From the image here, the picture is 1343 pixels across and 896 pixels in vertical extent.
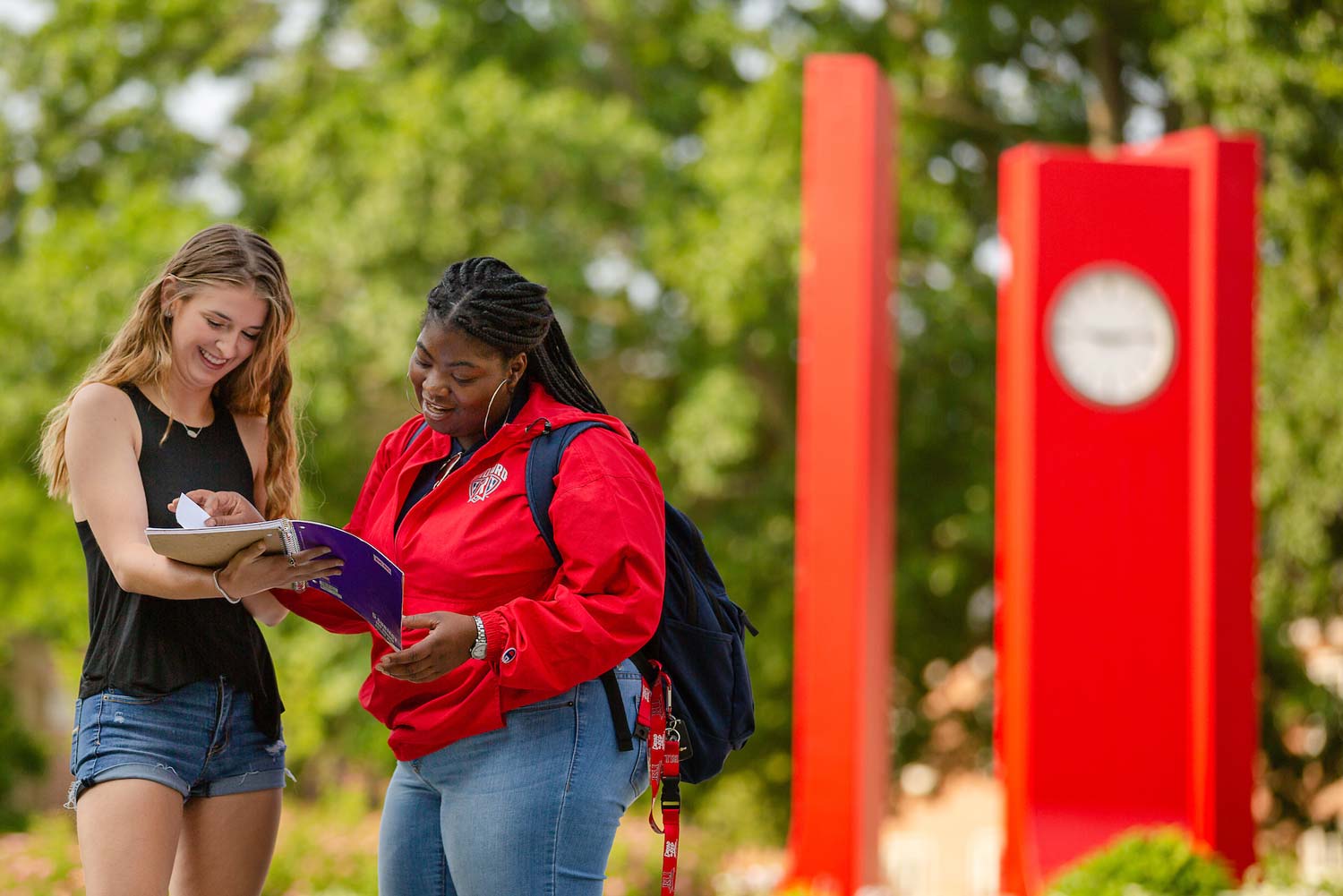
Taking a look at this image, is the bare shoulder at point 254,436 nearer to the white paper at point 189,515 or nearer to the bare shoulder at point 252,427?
the bare shoulder at point 252,427

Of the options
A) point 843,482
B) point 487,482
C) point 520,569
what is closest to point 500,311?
point 487,482

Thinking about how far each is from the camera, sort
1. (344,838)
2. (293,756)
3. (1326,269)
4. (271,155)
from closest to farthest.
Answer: (344,838), (1326,269), (271,155), (293,756)

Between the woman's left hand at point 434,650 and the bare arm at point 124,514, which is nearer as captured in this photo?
the woman's left hand at point 434,650

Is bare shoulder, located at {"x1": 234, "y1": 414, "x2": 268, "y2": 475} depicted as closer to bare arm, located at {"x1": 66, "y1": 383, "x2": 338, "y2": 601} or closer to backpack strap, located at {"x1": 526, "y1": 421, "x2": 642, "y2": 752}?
bare arm, located at {"x1": 66, "y1": 383, "x2": 338, "y2": 601}

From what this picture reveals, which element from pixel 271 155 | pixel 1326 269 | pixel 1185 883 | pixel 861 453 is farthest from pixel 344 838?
pixel 1326 269

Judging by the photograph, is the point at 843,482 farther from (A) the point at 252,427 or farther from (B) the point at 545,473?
(B) the point at 545,473

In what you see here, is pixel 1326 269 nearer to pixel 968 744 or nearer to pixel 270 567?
pixel 968 744

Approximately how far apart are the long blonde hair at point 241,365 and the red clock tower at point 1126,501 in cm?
485

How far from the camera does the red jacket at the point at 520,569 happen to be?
195 cm

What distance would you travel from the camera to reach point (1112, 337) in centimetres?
692

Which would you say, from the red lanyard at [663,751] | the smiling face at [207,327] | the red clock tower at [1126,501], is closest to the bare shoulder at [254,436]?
the smiling face at [207,327]

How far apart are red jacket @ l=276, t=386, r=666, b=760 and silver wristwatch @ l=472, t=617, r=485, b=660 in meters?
0.01

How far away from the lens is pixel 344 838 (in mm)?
7352

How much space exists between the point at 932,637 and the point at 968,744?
89 cm
